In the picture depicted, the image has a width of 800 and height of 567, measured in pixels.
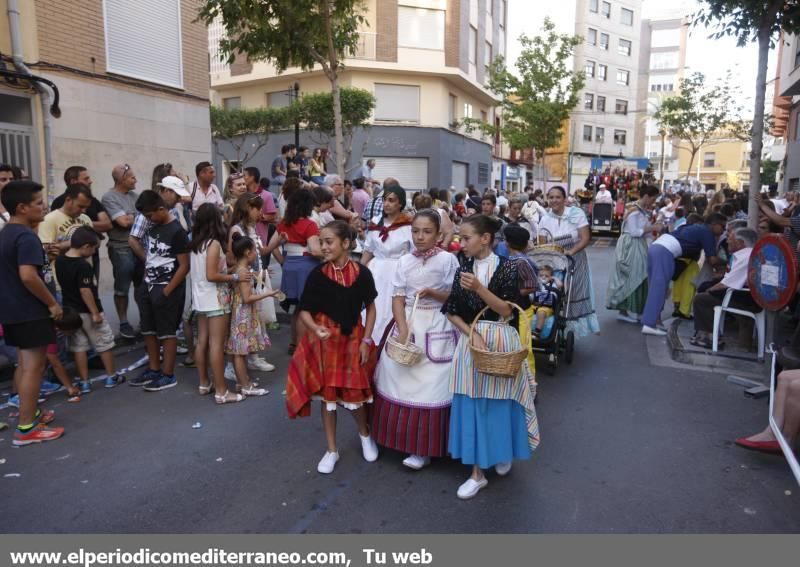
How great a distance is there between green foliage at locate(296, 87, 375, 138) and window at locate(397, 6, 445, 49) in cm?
480

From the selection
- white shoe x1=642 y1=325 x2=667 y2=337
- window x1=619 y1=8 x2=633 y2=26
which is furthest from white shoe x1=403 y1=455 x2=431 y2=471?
window x1=619 y1=8 x2=633 y2=26

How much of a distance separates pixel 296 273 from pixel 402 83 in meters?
22.1

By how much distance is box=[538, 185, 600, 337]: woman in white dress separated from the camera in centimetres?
680

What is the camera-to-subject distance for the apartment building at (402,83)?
2580 centimetres

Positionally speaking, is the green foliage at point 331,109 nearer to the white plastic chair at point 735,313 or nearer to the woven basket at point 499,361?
the white plastic chair at point 735,313

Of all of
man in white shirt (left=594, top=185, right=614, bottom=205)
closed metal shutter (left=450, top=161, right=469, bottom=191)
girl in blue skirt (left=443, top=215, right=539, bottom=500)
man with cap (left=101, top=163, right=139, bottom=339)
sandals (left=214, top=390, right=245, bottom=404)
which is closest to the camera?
girl in blue skirt (left=443, top=215, right=539, bottom=500)

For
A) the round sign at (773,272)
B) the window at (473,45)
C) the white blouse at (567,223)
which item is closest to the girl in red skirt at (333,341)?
the round sign at (773,272)

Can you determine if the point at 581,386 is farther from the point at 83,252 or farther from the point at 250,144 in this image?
the point at 250,144

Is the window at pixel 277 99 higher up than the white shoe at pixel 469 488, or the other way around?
the window at pixel 277 99

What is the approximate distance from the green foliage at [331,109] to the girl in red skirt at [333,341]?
1904 centimetres

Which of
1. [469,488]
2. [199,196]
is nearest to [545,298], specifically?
[469,488]

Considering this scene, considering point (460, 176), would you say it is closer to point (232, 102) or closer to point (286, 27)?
point (232, 102)

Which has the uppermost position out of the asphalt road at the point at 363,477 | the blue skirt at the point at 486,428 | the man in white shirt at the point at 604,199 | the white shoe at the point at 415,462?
the man in white shirt at the point at 604,199

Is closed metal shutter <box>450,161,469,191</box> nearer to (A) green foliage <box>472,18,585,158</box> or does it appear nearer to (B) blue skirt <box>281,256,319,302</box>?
(A) green foliage <box>472,18,585,158</box>
